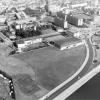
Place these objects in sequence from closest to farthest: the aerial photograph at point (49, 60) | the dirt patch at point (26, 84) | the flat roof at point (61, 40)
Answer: the dirt patch at point (26, 84), the aerial photograph at point (49, 60), the flat roof at point (61, 40)

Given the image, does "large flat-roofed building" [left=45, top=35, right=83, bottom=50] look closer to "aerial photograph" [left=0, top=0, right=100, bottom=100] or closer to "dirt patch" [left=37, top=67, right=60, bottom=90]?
"aerial photograph" [left=0, top=0, right=100, bottom=100]

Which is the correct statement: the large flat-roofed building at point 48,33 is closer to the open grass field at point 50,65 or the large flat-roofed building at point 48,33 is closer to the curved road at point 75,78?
the open grass field at point 50,65

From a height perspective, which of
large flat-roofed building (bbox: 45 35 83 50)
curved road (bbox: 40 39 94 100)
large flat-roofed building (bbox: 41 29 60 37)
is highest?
large flat-roofed building (bbox: 41 29 60 37)

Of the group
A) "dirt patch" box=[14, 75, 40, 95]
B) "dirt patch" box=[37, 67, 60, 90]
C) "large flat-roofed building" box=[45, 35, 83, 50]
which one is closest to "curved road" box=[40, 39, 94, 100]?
"dirt patch" box=[37, 67, 60, 90]

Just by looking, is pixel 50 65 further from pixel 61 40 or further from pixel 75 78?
pixel 61 40

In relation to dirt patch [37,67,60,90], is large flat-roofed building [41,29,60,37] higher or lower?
higher

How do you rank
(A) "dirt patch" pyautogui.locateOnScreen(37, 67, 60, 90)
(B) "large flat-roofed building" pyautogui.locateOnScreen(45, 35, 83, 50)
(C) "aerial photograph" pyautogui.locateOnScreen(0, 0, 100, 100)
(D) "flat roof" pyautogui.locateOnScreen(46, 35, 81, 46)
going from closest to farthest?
(C) "aerial photograph" pyautogui.locateOnScreen(0, 0, 100, 100), (A) "dirt patch" pyautogui.locateOnScreen(37, 67, 60, 90), (B) "large flat-roofed building" pyautogui.locateOnScreen(45, 35, 83, 50), (D) "flat roof" pyautogui.locateOnScreen(46, 35, 81, 46)

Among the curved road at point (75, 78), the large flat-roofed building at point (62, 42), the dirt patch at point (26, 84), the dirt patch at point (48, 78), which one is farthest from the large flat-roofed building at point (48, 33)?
the dirt patch at point (26, 84)

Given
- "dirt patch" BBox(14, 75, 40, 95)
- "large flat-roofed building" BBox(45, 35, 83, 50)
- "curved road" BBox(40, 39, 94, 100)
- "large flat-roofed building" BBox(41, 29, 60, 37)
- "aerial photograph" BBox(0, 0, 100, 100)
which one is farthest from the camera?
"large flat-roofed building" BBox(41, 29, 60, 37)
